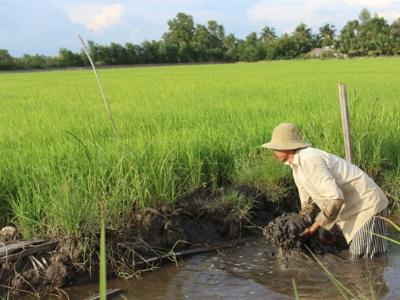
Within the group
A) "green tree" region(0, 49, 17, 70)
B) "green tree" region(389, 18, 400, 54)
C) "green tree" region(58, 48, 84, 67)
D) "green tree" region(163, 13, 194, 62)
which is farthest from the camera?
"green tree" region(163, 13, 194, 62)

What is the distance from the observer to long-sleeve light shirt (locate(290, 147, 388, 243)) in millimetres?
3438

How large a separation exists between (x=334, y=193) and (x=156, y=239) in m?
1.31

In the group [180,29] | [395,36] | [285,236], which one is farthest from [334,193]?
[180,29]

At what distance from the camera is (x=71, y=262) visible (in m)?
3.56

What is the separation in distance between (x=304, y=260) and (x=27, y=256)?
1.81 metres

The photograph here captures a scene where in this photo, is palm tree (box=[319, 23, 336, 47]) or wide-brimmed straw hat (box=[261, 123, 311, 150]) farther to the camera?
palm tree (box=[319, 23, 336, 47])

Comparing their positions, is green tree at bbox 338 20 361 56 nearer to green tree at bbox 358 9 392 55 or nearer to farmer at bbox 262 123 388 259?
green tree at bbox 358 9 392 55

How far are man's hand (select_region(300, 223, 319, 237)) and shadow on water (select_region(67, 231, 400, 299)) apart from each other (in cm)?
17

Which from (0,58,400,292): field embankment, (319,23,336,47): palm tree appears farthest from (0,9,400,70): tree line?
(0,58,400,292): field embankment

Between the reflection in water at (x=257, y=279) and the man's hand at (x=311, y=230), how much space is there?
0.17 meters

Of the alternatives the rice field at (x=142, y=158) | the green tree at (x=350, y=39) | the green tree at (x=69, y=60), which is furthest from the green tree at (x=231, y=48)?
the rice field at (x=142, y=158)

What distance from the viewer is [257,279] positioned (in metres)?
3.55

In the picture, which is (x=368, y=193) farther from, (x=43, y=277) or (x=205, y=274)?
(x=43, y=277)

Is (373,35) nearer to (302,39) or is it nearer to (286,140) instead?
(302,39)
